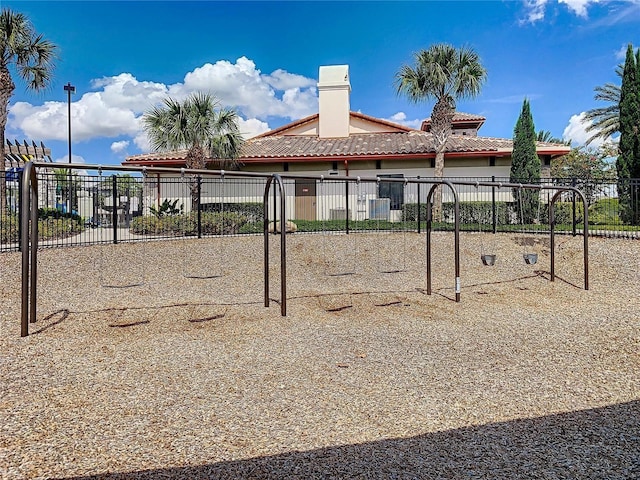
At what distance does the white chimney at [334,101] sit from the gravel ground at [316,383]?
1563 cm

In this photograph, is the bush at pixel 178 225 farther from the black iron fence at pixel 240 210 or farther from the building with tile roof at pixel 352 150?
the building with tile roof at pixel 352 150

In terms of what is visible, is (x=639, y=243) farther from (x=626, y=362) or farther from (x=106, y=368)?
(x=106, y=368)

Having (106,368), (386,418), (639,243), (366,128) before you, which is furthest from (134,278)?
(366,128)

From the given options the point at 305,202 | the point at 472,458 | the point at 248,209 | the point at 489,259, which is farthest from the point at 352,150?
the point at 472,458

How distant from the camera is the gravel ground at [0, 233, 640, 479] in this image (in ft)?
8.27

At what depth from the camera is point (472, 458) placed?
2537mm

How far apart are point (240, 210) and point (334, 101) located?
366 inches

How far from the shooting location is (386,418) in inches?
122

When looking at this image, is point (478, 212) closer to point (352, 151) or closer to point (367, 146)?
point (352, 151)

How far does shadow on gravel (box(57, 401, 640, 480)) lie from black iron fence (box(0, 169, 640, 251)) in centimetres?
489

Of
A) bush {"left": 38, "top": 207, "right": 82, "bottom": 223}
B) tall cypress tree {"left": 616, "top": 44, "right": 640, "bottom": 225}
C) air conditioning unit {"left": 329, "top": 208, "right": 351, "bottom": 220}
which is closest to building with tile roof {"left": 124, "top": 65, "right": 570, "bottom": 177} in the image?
tall cypress tree {"left": 616, "top": 44, "right": 640, "bottom": 225}

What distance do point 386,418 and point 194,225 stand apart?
1016 centimetres

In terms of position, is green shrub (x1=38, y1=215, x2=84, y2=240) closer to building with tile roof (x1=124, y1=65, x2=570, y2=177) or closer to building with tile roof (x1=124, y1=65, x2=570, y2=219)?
building with tile roof (x1=124, y1=65, x2=570, y2=219)

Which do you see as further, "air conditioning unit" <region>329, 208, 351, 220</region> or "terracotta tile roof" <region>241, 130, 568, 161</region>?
"terracotta tile roof" <region>241, 130, 568, 161</region>
